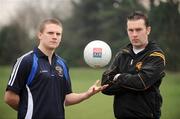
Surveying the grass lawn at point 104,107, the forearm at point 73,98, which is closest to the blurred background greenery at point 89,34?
the grass lawn at point 104,107

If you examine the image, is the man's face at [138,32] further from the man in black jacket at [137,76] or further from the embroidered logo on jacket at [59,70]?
the embroidered logo on jacket at [59,70]

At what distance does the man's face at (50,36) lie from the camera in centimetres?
410

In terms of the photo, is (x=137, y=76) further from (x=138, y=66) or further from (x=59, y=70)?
(x=59, y=70)

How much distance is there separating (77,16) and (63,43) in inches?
140

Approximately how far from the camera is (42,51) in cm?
418

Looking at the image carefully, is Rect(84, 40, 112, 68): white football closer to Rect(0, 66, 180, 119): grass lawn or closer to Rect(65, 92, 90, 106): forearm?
Rect(65, 92, 90, 106): forearm

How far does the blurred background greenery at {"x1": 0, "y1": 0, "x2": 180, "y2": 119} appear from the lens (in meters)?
14.0

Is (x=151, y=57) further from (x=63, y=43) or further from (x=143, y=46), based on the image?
(x=63, y=43)

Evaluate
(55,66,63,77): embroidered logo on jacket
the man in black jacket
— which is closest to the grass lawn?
(55,66,63,77): embroidered logo on jacket

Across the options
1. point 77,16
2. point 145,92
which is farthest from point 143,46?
point 77,16

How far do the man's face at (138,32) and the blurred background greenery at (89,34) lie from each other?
6.38 meters

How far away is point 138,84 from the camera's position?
4066 mm

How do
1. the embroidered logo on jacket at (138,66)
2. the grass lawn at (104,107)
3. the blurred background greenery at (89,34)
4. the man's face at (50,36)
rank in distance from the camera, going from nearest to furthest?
the man's face at (50,36) < the embroidered logo on jacket at (138,66) < the grass lawn at (104,107) < the blurred background greenery at (89,34)

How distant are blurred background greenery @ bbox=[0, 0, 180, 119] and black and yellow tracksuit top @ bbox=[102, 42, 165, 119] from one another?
248 inches
